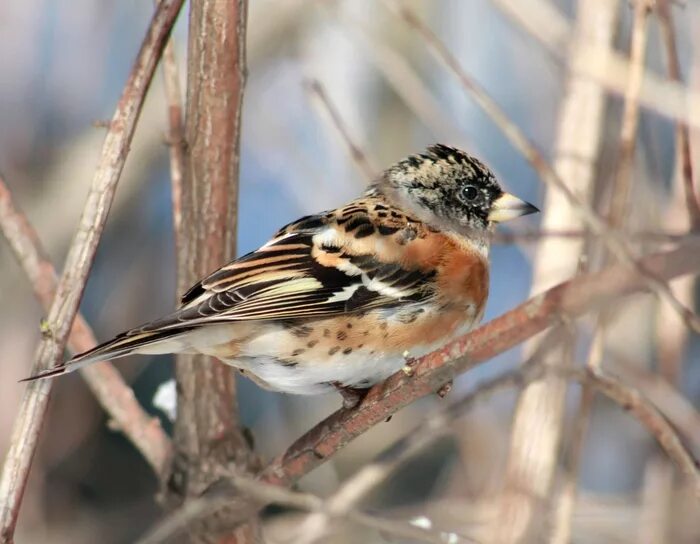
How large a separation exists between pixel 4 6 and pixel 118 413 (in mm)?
2420

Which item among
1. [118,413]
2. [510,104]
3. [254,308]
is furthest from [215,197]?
[510,104]

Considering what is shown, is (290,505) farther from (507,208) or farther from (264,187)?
(264,187)

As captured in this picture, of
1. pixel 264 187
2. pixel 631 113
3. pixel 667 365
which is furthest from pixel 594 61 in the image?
pixel 264 187

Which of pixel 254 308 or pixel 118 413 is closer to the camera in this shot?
pixel 254 308

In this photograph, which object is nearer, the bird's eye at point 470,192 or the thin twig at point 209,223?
the thin twig at point 209,223

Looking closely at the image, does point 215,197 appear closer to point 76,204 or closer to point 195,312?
point 195,312

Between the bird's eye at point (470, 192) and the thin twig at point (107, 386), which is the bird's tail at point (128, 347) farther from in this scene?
the bird's eye at point (470, 192)

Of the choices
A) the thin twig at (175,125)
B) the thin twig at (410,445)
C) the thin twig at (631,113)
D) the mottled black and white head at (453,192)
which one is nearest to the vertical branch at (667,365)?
the thin twig at (631,113)

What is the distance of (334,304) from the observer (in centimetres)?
260

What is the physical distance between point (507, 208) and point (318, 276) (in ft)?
2.45

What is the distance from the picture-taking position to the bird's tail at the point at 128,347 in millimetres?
2102

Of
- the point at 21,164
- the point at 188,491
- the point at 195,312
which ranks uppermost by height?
the point at 21,164

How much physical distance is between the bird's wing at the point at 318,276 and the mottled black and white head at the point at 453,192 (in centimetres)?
20

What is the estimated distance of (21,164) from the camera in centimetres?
455
